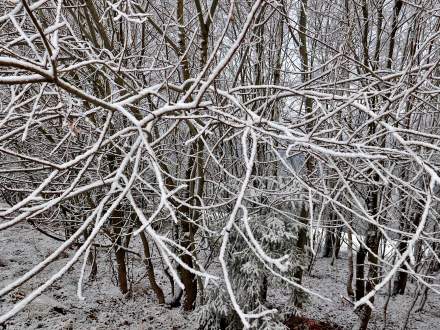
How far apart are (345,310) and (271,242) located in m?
4.40

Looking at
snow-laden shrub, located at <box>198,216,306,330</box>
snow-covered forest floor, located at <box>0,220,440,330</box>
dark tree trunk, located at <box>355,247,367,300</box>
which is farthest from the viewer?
dark tree trunk, located at <box>355,247,367,300</box>

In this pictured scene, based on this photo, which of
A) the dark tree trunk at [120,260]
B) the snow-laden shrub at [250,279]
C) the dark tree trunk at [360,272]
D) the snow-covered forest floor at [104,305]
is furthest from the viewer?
the dark tree trunk at [360,272]

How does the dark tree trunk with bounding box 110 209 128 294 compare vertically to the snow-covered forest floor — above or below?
above

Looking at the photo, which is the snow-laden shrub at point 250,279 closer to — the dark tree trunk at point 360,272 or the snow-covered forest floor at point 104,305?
the snow-covered forest floor at point 104,305

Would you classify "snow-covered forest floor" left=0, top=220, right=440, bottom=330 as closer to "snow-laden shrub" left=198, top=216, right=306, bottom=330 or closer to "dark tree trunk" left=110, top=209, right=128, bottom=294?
"dark tree trunk" left=110, top=209, right=128, bottom=294

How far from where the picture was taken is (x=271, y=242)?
19.3ft

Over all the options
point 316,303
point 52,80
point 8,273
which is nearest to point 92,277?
point 8,273

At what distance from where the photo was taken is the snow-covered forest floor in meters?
5.79

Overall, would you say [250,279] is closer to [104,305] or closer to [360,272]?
[104,305]

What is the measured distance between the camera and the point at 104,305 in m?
6.50

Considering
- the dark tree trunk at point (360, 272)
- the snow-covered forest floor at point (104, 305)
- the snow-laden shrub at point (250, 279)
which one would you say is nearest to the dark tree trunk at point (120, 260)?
the snow-covered forest floor at point (104, 305)

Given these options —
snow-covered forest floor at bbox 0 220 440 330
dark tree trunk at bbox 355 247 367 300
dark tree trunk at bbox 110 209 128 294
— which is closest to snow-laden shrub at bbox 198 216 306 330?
snow-covered forest floor at bbox 0 220 440 330

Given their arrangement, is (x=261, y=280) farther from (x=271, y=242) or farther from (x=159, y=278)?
(x=159, y=278)

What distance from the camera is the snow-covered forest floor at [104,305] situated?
228 inches
